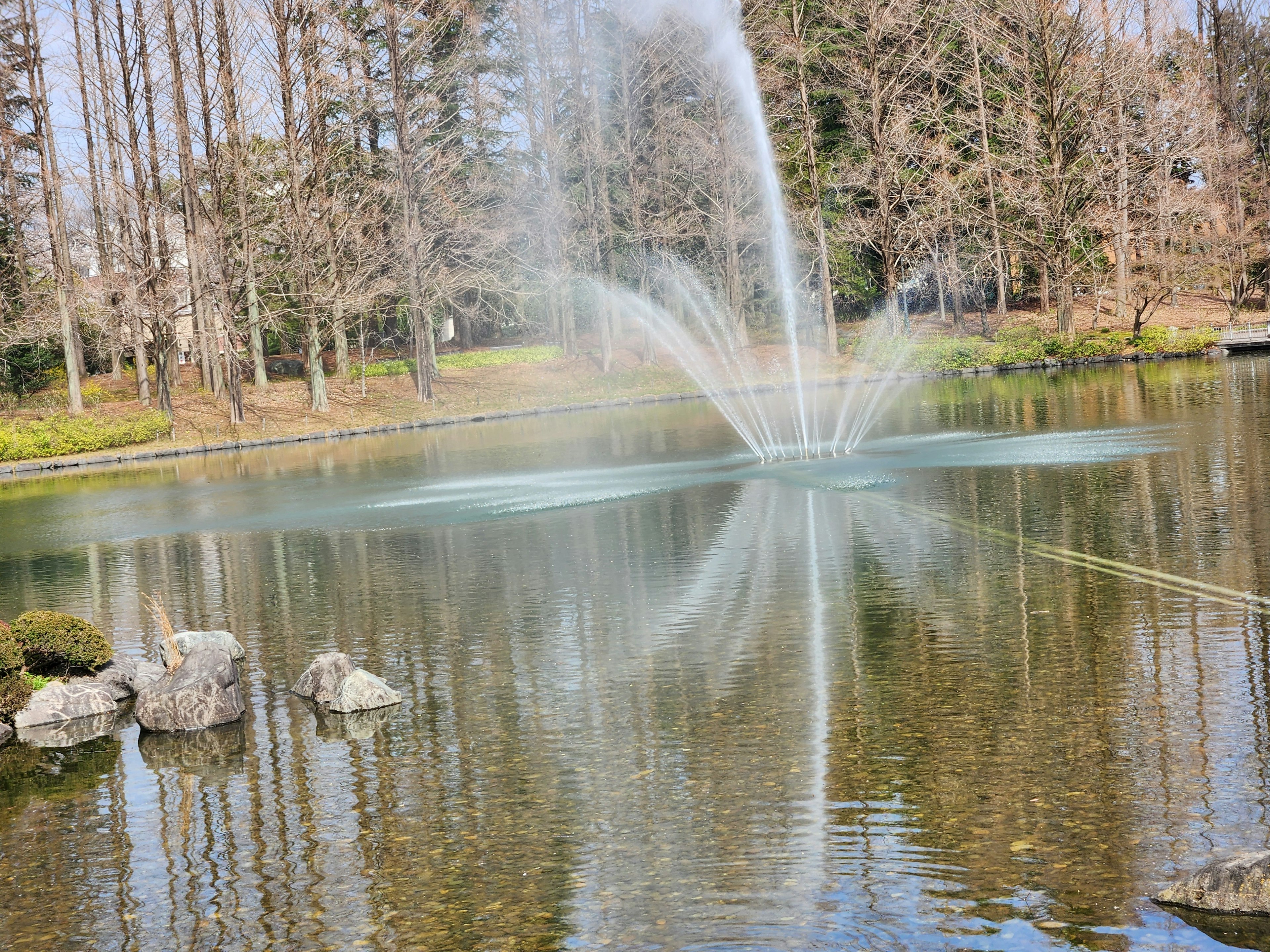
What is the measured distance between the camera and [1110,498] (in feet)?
51.9

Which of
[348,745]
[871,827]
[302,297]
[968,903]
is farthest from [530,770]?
[302,297]

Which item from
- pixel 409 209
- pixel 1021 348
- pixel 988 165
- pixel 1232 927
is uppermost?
pixel 988 165

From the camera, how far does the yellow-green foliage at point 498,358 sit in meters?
52.9

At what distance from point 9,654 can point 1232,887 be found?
9.86 m

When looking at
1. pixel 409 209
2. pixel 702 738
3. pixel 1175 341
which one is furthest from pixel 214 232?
pixel 702 738

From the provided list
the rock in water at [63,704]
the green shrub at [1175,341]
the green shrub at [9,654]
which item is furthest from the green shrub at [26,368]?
the green shrub at [1175,341]

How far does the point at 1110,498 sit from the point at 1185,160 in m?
51.3

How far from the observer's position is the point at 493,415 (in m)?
44.2

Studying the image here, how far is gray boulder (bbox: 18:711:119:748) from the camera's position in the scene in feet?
33.0

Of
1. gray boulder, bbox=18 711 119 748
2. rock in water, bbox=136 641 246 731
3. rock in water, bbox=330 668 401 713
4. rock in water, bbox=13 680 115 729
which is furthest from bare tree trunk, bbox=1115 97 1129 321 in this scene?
gray boulder, bbox=18 711 119 748

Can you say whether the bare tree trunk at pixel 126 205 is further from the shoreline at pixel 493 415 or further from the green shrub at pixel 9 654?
the green shrub at pixel 9 654

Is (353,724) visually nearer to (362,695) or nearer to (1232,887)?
(362,695)

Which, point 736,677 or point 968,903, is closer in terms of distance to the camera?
point 968,903

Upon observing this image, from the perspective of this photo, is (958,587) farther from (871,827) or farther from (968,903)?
(968,903)
